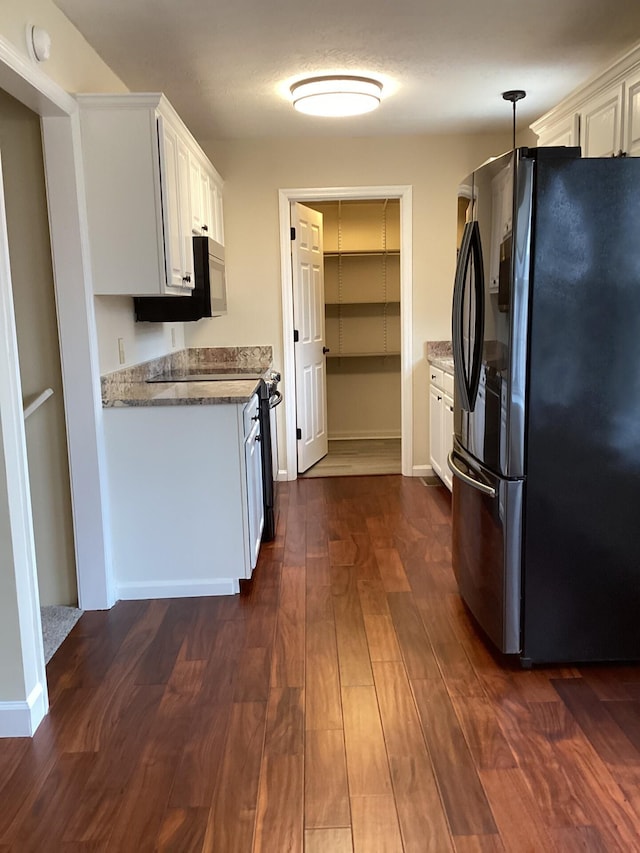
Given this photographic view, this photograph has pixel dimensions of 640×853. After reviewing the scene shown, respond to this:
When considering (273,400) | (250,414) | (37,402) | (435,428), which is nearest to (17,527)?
(37,402)

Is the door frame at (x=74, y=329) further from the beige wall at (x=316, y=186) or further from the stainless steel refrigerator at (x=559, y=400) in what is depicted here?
the beige wall at (x=316, y=186)

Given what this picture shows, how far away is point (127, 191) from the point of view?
9.71 ft

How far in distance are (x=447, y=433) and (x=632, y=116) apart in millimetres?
2183

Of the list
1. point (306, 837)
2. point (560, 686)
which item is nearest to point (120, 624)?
point (306, 837)

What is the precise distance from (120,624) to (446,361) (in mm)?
2767

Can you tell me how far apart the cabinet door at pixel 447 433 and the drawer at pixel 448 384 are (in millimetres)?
33

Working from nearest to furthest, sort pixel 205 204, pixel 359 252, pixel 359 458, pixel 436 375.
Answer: pixel 205 204 → pixel 436 375 → pixel 359 458 → pixel 359 252

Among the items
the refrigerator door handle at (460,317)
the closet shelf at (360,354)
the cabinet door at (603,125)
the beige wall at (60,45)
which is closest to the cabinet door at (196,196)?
the beige wall at (60,45)

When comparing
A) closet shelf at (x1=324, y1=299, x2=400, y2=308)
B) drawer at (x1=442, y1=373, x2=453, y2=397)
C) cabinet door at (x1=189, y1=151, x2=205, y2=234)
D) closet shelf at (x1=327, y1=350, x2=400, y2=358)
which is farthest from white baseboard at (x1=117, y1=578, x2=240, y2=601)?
closet shelf at (x1=324, y1=299, x2=400, y2=308)

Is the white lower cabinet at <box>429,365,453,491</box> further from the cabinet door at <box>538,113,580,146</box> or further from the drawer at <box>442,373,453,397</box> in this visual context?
the cabinet door at <box>538,113,580,146</box>

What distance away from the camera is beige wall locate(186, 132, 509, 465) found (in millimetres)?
4977

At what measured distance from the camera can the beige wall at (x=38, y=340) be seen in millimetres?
2807

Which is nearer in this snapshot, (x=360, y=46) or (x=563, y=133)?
(x=360, y=46)

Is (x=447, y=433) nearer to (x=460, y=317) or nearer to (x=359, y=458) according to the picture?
(x=359, y=458)
